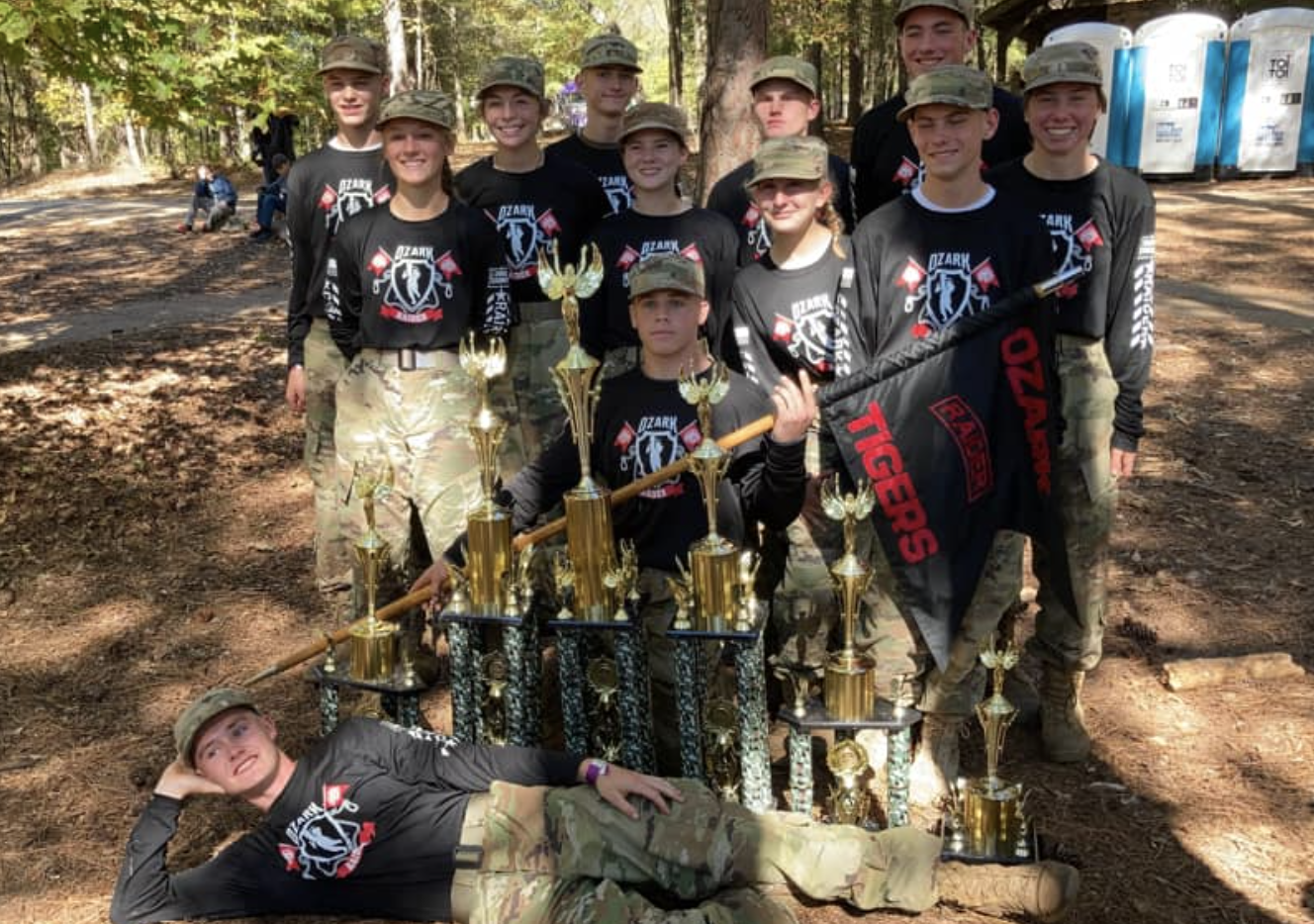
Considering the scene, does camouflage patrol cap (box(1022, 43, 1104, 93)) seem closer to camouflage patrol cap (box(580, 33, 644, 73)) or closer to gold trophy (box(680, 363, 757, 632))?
gold trophy (box(680, 363, 757, 632))

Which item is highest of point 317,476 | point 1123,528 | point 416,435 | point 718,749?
point 416,435

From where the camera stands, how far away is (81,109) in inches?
1501

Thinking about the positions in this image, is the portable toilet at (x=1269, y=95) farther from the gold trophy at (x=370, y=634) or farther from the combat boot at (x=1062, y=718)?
the gold trophy at (x=370, y=634)

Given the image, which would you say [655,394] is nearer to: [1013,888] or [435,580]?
[435,580]

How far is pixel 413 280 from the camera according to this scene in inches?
183

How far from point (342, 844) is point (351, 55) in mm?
3244

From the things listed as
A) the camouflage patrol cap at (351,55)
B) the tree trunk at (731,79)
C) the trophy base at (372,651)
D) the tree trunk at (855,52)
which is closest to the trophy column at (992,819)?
the trophy base at (372,651)

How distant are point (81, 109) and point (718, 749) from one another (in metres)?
40.6

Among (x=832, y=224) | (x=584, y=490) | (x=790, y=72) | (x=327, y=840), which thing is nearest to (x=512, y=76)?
(x=790, y=72)

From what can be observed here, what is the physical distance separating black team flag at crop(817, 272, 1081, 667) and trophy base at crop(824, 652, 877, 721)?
30cm

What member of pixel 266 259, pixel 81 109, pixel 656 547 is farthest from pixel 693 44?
pixel 656 547

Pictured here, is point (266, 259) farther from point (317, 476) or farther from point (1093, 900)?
point (1093, 900)

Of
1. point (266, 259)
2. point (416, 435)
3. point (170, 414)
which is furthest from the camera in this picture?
point (266, 259)

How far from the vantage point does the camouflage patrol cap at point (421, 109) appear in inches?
176
